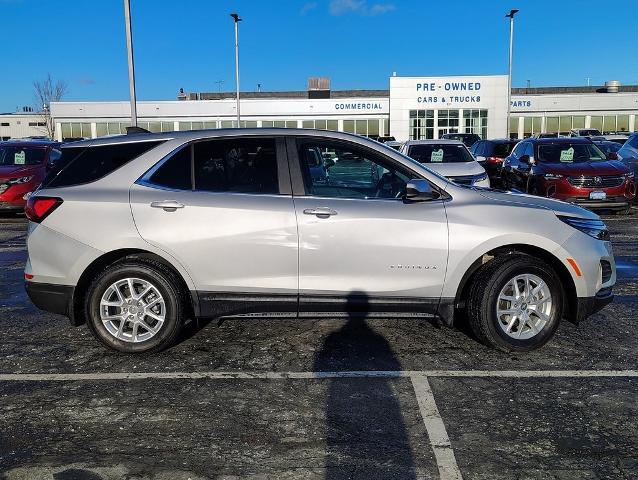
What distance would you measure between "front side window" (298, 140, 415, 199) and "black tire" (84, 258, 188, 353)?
1.35m

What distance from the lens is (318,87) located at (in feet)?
199

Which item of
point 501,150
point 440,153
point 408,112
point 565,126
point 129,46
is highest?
point 408,112

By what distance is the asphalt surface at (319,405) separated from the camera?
320 cm

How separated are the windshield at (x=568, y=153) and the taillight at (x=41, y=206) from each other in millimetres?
11135

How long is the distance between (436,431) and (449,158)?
1123 centimetres

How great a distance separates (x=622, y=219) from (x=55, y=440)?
12433 mm

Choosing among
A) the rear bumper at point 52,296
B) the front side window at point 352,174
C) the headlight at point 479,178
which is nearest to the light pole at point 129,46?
the headlight at point 479,178

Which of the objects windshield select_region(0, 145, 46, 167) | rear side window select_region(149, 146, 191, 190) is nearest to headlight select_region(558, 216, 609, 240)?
rear side window select_region(149, 146, 191, 190)

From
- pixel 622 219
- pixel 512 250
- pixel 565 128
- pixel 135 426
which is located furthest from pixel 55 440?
pixel 565 128

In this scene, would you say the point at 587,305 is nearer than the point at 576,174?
Yes

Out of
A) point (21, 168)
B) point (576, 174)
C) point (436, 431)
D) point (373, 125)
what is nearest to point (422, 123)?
point (373, 125)

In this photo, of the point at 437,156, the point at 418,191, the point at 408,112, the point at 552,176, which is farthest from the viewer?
the point at 408,112

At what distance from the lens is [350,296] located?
4.71 metres

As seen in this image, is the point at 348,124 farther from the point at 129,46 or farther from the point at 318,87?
the point at 129,46
